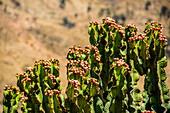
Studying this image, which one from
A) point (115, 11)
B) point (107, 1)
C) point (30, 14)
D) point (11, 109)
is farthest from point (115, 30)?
point (107, 1)

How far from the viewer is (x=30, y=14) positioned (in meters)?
42.8

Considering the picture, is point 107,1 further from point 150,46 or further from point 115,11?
point 150,46

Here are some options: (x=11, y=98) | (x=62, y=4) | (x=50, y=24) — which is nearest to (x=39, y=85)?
(x=11, y=98)

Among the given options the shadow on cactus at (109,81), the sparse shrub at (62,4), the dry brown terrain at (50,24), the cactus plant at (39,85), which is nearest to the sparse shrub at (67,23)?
the dry brown terrain at (50,24)

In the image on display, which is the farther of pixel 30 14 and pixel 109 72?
pixel 30 14

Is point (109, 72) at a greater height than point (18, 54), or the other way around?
point (18, 54)

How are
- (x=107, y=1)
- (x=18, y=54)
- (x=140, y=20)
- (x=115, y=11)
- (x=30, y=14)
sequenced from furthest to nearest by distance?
(x=107, y=1) < (x=115, y=11) < (x=140, y=20) < (x=30, y=14) < (x=18, y=54)

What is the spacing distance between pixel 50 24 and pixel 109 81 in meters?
37.2

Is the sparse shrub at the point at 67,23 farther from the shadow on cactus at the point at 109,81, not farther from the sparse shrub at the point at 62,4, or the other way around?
the shadow on cactus at the point at 109,81

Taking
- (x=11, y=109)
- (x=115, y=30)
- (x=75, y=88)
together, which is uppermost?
(x=115, y=30)

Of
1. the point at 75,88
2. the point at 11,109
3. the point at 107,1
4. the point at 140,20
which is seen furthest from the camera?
the point at 107,1

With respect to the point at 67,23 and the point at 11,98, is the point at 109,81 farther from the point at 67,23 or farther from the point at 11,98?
the point at 67,23

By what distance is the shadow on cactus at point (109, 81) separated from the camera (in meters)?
4.28

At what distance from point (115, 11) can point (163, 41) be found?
1832 inches
